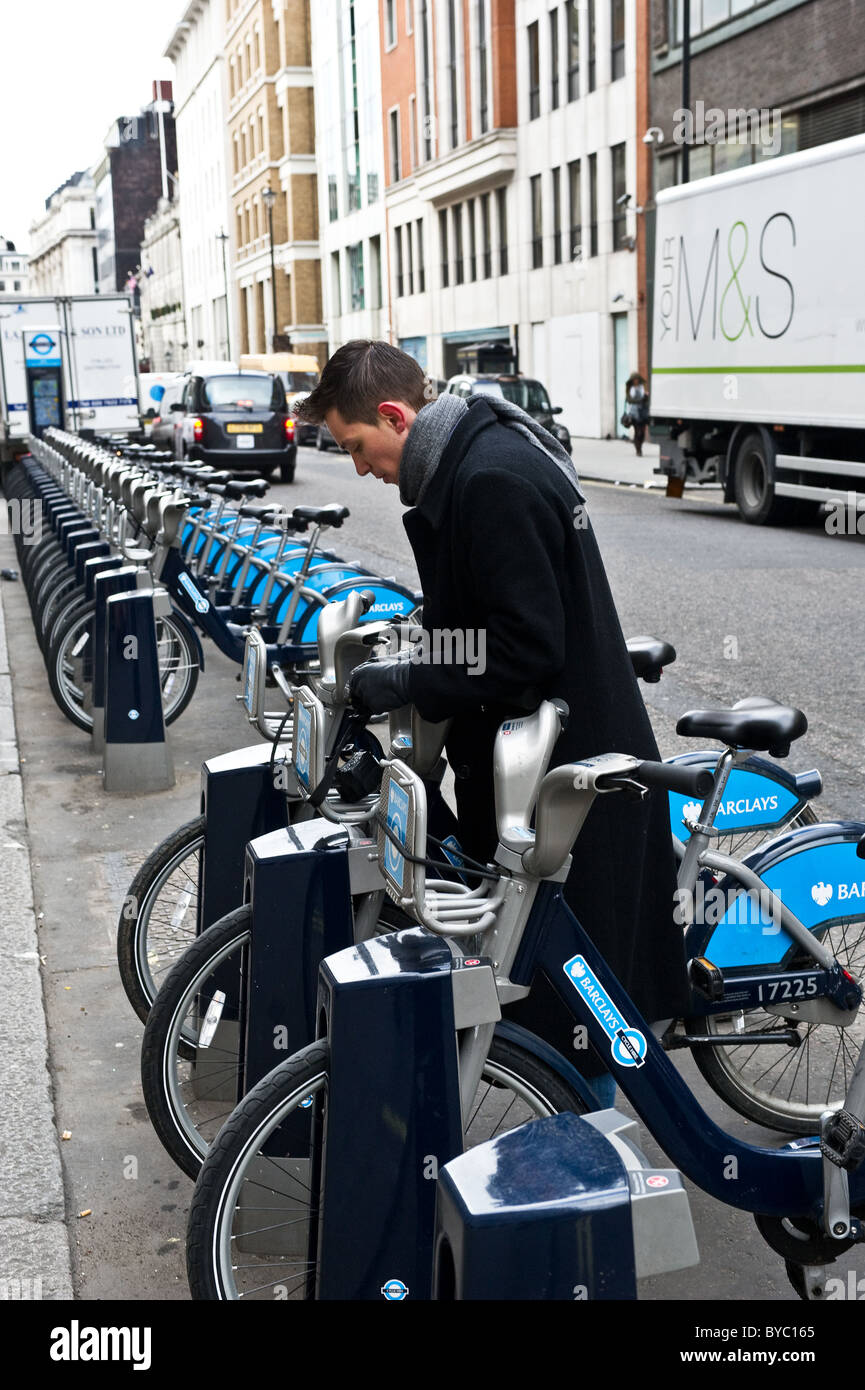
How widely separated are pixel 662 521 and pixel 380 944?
56.3ft

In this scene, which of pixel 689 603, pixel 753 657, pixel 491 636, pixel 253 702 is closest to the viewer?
pixel 491 636

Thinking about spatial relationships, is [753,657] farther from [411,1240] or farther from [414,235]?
[414,235]

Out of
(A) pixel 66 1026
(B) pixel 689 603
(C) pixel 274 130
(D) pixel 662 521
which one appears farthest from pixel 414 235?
(A) pixel 66 1026

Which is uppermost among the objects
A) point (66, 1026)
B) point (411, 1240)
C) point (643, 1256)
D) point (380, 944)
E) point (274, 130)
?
point (274, 130)

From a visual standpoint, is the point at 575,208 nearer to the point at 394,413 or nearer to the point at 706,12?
the point at 706,12

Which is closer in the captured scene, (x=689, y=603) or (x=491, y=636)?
(x=491, y=636)

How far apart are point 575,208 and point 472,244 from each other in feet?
28.9

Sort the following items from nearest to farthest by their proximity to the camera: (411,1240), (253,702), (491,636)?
(411,1240) < (491,636) < (253,702)

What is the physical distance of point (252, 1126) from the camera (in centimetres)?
265

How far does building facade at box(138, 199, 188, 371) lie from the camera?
11412 cm

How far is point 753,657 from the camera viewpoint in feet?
32.3

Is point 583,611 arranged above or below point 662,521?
above

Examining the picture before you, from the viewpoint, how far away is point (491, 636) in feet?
9.45

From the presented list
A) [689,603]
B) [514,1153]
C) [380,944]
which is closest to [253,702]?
[380,944]
